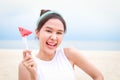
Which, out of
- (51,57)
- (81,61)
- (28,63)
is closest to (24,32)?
(28,63)

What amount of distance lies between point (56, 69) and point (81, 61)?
0.23 meters

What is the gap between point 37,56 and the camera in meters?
2.30

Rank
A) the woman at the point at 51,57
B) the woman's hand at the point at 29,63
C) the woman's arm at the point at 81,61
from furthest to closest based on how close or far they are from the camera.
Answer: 1. the woman's arm at the point at 81,61
2. the woman at the point at 51,57
3. the woman's hand at the point at 29,63

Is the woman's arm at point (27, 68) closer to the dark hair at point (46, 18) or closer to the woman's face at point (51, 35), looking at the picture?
the woman's face at point (51, 35)

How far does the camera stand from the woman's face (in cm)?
215

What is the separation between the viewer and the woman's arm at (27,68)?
1995mm

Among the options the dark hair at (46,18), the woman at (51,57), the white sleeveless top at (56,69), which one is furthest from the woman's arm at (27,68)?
the dark hair at (46,18)

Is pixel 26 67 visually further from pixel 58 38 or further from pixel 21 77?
pixel 58 38

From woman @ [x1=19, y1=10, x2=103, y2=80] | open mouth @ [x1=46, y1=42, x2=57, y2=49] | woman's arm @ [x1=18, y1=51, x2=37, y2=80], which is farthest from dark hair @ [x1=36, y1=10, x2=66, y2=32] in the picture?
woman's arm @ [x1=18, y1=51, x2=37, y2=80]

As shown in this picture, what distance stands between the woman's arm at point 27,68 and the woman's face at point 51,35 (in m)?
0.20

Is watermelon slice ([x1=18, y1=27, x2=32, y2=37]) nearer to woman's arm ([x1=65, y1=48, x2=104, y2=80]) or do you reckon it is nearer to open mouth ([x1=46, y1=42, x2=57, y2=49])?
open mouth ([x1=46, y1=42, x2=57, y2=49])

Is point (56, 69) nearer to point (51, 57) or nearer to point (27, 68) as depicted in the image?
point (51, 57)

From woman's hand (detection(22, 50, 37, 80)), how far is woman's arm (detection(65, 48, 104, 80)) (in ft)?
1.21

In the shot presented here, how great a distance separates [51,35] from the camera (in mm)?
2154
